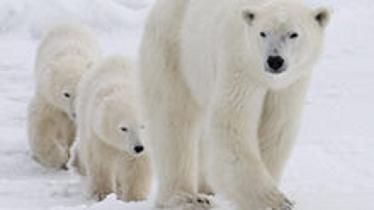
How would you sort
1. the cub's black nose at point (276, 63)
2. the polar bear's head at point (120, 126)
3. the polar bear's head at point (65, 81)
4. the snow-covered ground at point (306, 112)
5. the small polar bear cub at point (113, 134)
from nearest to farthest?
1. the cub's black nose at point (276, 63)
2. the snow-covered ground at point (306, 112)
3. the polar bear's head at point (120, 126)
4. the small polar bear cub at point (113, 134)
5. the polar bear's head at point (65, 81)

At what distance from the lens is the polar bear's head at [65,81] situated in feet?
26.4

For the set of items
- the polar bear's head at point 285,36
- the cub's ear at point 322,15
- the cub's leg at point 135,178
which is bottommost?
the cub's leg at point 135,178

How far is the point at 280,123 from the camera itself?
4.38m

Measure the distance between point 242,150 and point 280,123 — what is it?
0.93 feet

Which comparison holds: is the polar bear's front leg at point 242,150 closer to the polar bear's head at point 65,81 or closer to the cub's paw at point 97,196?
the cub's paw at point 97,196

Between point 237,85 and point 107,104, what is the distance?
2.71 m

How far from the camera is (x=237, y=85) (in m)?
4.14

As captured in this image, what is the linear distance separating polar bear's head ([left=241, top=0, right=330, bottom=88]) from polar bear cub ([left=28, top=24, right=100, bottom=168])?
13.5 ft

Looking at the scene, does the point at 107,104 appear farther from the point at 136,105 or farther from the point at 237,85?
the point at 237,85

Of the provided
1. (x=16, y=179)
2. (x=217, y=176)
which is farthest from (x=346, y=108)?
(x=217, y=176)

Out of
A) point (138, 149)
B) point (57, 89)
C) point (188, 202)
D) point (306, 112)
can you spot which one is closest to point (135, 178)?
point (138, 149)

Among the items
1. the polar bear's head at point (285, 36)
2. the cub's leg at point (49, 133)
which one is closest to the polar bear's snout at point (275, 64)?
the polar bear's head at point (285, 36)

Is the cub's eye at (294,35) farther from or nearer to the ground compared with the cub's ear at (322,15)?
nearer to the ground

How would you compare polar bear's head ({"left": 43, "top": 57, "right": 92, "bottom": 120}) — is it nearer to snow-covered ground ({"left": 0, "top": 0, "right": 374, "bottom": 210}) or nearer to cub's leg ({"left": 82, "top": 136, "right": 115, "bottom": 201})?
snow-covered ground ({"left": 0, "top": 0, "right": 374, "bottom": 210})
